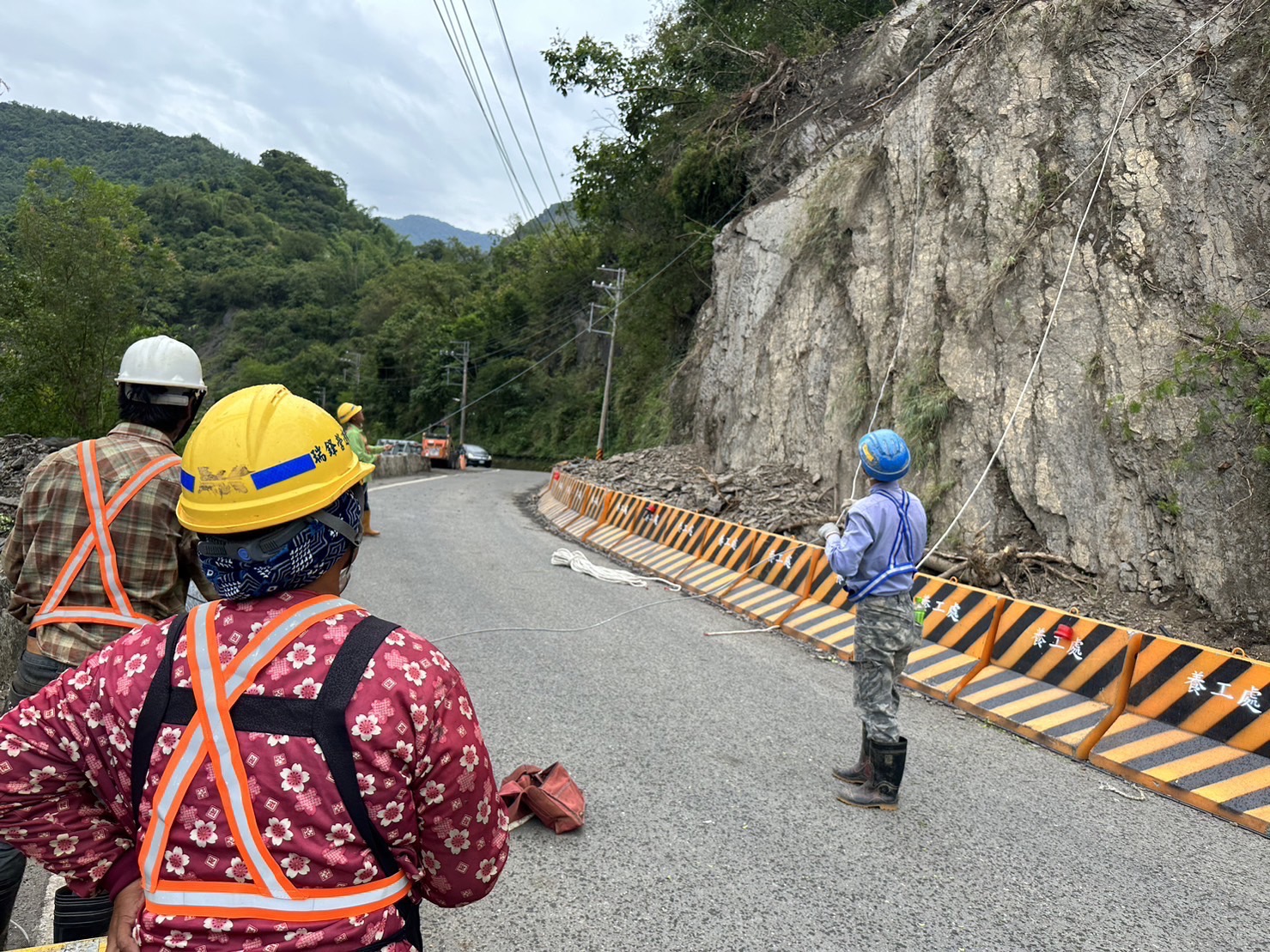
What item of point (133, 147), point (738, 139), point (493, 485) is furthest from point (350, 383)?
point (133, 147)

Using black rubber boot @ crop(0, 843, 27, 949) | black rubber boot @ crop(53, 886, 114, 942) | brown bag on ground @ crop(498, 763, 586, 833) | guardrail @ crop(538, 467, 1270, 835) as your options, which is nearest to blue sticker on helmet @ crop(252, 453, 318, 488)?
black rubber boot @ crop(53, 886, 114, 942)

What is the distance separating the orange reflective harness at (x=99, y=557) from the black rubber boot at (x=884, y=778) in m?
3.70

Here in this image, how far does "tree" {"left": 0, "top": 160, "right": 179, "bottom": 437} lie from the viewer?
25.2 m

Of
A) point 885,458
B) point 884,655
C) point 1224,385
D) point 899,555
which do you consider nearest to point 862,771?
point 884,655

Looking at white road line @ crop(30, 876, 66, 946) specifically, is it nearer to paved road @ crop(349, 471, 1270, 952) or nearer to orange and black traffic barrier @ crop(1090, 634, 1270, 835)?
paved road @ crop(349, 471, 1270, 952)

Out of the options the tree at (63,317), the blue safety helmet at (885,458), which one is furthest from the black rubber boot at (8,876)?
the tree at (63,317)

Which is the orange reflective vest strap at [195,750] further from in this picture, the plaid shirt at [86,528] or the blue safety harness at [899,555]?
the blue safety harness at [899,555]

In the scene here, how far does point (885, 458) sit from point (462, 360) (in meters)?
62.0

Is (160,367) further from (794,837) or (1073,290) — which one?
(1073,290)

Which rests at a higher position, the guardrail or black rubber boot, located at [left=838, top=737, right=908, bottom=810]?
the guardrail

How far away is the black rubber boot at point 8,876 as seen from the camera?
2.62m

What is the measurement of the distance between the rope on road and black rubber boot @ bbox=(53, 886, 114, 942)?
925cm

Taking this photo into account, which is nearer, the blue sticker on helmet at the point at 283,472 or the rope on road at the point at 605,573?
the blue sticker on helmet at the point at 283,472

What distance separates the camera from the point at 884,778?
4793 millimetres
